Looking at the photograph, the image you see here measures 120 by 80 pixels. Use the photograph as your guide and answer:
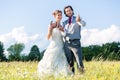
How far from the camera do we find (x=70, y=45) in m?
12.6

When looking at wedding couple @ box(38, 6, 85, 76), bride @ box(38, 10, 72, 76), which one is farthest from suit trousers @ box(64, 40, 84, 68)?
bride @ box(38, 10, 72, 76)

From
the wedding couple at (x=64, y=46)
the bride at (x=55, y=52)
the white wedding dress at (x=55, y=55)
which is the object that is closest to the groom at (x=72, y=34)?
the wedding couple at (x=64, y=46)

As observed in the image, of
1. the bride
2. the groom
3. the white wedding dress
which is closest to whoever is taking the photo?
the groom

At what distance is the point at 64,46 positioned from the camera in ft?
42.7

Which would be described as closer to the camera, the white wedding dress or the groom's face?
the groom's face

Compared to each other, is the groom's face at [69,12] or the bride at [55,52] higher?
the groom's face at [69,12]

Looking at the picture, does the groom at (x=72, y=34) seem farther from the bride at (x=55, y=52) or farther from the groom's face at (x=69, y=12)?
the bride at (x=55, y=52)

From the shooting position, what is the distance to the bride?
41.7 feet

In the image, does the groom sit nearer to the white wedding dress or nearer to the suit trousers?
the suit trousers

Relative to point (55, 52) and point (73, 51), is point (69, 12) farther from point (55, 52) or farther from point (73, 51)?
point (55, 52)

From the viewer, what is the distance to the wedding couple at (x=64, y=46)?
1244 centimetres

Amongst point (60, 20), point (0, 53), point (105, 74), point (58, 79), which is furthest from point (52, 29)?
point (0, 53)

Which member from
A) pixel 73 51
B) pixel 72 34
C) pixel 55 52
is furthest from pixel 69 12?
pixel 55 52

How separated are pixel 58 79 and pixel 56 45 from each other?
12.5 ft
